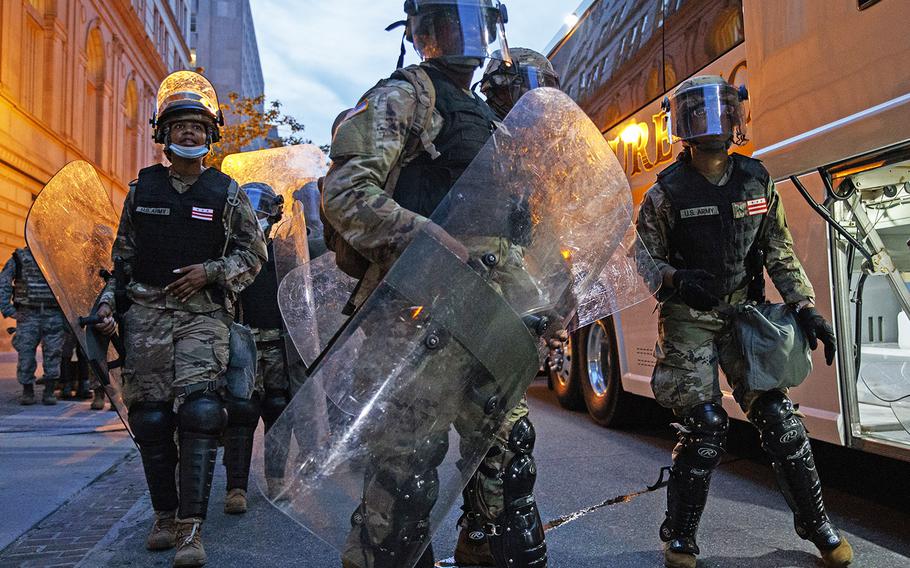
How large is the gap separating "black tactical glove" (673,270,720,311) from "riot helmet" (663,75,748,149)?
623 millimetres

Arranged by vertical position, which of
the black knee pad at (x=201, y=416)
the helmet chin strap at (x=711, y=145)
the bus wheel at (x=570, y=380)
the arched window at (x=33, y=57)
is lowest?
the bus wheel at (x=570, y=380)

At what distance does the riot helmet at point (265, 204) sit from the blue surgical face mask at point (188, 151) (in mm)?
1258

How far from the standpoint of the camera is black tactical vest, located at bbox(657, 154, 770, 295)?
3219 millimetres

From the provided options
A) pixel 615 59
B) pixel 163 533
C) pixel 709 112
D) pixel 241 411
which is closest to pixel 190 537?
pixel 163 533

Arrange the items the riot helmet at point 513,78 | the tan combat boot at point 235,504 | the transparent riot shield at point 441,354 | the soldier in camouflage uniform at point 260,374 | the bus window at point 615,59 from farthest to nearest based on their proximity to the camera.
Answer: the bus window at point 615,59
the soldier in camouflage uniform at point 260,374
the tan combat boot at point 235,504
the riot helmet at point 513,78
the transparent riot shield at point 441,354

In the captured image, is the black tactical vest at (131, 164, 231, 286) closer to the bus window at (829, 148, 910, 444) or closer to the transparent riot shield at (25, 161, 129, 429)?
the transparent riot shield at (25, 161, 129, 429)

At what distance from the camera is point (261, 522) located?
3.80 m

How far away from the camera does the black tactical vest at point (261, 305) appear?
463 centimetres

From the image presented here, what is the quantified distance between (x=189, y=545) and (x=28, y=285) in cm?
624

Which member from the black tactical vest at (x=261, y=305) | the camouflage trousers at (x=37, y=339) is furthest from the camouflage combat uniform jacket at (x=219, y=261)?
the camouflage trousers at (x=37, y=339)

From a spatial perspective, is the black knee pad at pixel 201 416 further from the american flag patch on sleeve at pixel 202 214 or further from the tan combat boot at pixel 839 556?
the tan combat boot at pixel 839 556

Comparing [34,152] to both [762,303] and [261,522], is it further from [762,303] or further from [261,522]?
[762,303]

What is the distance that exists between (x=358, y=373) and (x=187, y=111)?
2072 millimetres

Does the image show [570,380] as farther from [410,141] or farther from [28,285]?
[28,285]
